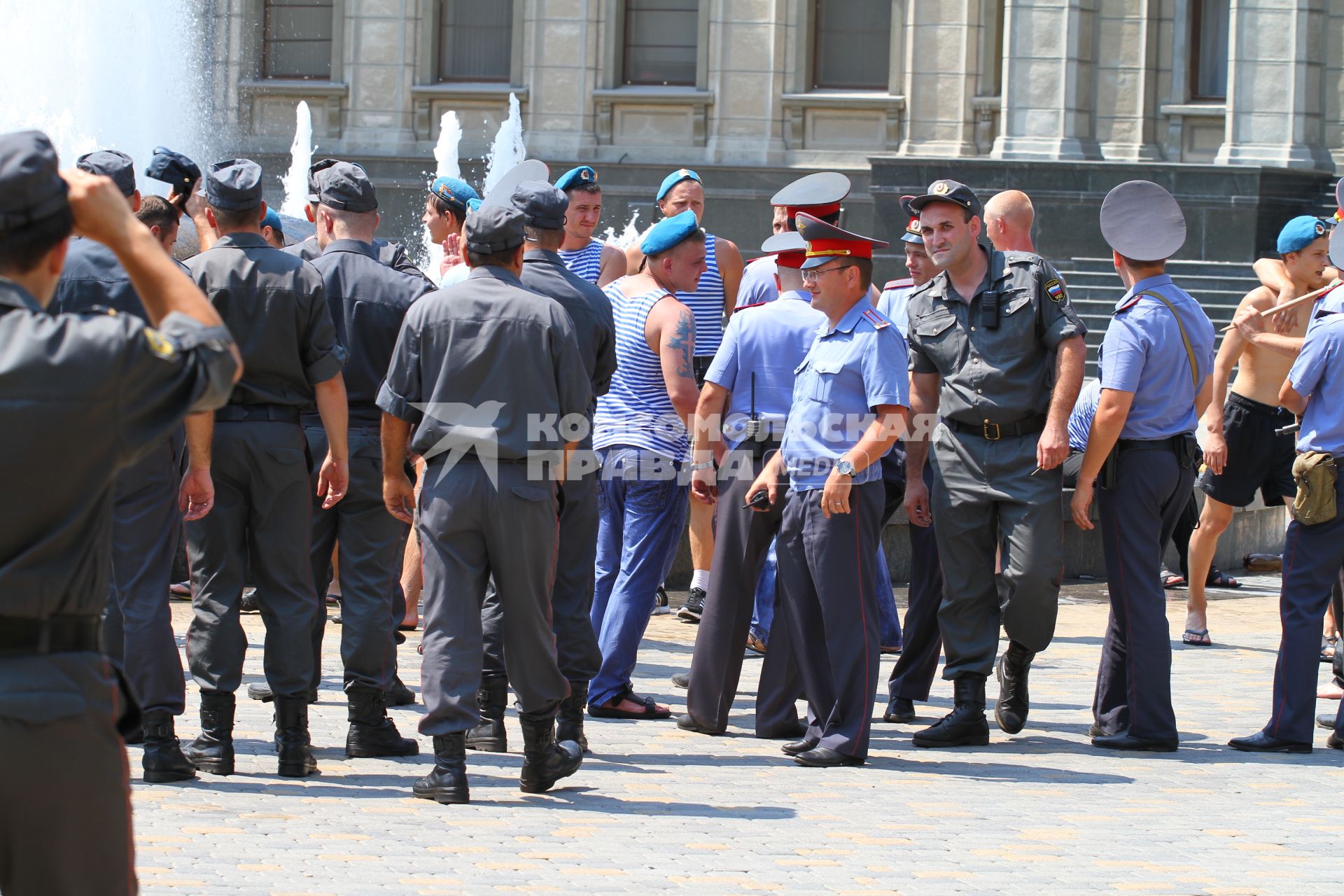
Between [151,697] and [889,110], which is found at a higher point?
[889,110]

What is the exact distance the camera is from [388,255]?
768cm

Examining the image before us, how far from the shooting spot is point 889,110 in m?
25.8

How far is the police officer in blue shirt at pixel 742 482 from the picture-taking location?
7.73 metres

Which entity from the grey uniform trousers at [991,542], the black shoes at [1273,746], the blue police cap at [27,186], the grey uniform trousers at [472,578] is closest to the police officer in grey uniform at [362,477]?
the grey uniform trousers at [472,578]

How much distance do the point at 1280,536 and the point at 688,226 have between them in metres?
7.75

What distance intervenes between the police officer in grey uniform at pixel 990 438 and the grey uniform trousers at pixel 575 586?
4.55ft

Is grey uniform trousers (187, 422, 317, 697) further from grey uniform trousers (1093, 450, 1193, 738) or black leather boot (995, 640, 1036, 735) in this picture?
grey uniform trousers (1093, 450, 1193, 738)

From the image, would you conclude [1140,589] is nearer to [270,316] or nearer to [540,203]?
[540,203]

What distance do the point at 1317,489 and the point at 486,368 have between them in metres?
3.45

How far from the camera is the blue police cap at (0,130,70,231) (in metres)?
3.34

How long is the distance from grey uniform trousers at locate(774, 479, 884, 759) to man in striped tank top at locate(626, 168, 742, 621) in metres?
2.77

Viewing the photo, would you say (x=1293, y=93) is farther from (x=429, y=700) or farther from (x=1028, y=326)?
(x=429, y=700)

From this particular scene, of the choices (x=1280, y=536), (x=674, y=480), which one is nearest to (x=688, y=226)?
(x=674, y=480)

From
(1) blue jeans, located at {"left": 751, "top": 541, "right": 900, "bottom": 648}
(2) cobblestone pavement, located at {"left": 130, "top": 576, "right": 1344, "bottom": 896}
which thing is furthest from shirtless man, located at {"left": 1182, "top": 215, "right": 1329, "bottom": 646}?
(2) cobblestone pavement, located at {"left": 130, "top": 576, "right": 1344, "bottom": 896}
